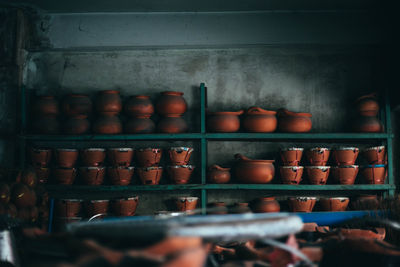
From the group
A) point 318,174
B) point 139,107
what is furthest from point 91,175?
point 318,174

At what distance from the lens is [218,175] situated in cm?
367

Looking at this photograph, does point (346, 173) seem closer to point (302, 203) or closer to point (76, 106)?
point (302, 203)

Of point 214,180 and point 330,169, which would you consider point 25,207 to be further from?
point 330,169

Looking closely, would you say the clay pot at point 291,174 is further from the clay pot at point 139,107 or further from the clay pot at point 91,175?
the clay pot at point 91,175

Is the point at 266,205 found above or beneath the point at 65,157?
beneath

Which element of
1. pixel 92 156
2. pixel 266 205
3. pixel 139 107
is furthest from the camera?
pixel 139 107

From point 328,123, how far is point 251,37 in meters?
1.31

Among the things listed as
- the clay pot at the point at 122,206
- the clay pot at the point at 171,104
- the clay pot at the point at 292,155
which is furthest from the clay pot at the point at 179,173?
the clay pot at the point at 292,155

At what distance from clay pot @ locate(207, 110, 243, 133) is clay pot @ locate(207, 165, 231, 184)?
390 mm

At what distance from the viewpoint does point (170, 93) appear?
12.6 feet

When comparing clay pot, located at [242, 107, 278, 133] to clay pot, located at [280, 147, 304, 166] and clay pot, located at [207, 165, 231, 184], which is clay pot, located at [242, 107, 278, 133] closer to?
clay pot, located at [280, 147, 304, 166]

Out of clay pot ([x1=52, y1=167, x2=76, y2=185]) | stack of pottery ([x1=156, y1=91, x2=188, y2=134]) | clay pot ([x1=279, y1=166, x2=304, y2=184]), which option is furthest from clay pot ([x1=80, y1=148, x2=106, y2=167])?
clay pot ([x1=279, y1=166, x2=304, y2=184])

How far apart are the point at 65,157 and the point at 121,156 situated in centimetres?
58

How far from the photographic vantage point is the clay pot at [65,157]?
371 cm
